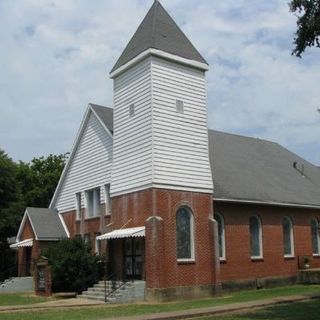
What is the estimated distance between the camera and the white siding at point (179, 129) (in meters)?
25.7

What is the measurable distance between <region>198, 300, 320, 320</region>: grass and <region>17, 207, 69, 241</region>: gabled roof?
1816 cm

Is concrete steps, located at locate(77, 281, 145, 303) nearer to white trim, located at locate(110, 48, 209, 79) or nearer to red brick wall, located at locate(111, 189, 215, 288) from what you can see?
red brick wall, located at locate(111, 189, 215, 288)

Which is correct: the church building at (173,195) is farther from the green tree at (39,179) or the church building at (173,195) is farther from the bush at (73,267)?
the green tree at (39,179)

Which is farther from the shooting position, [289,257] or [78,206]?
[78,206]

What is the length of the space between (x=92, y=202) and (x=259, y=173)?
1006cm

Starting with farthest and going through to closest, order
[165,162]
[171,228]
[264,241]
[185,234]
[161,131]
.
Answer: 1. [264,241]
2. [185,234]
3. [161,131]
4. [165,162]
5. [171,228]

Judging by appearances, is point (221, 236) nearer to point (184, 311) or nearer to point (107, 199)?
→ point (107, 199)

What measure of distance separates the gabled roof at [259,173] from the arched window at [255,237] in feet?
4.10

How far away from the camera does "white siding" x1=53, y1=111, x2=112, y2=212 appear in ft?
104

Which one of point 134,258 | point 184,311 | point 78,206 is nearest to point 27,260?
point 78,206

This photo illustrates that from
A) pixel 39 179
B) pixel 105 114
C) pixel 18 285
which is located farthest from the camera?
pixel 39 179

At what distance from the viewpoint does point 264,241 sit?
1200 inches

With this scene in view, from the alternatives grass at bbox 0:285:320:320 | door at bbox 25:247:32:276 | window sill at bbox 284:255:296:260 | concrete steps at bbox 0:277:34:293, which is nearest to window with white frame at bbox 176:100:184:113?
grass at bbox 0:285:320:320

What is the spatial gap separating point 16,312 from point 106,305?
12.5 feet
